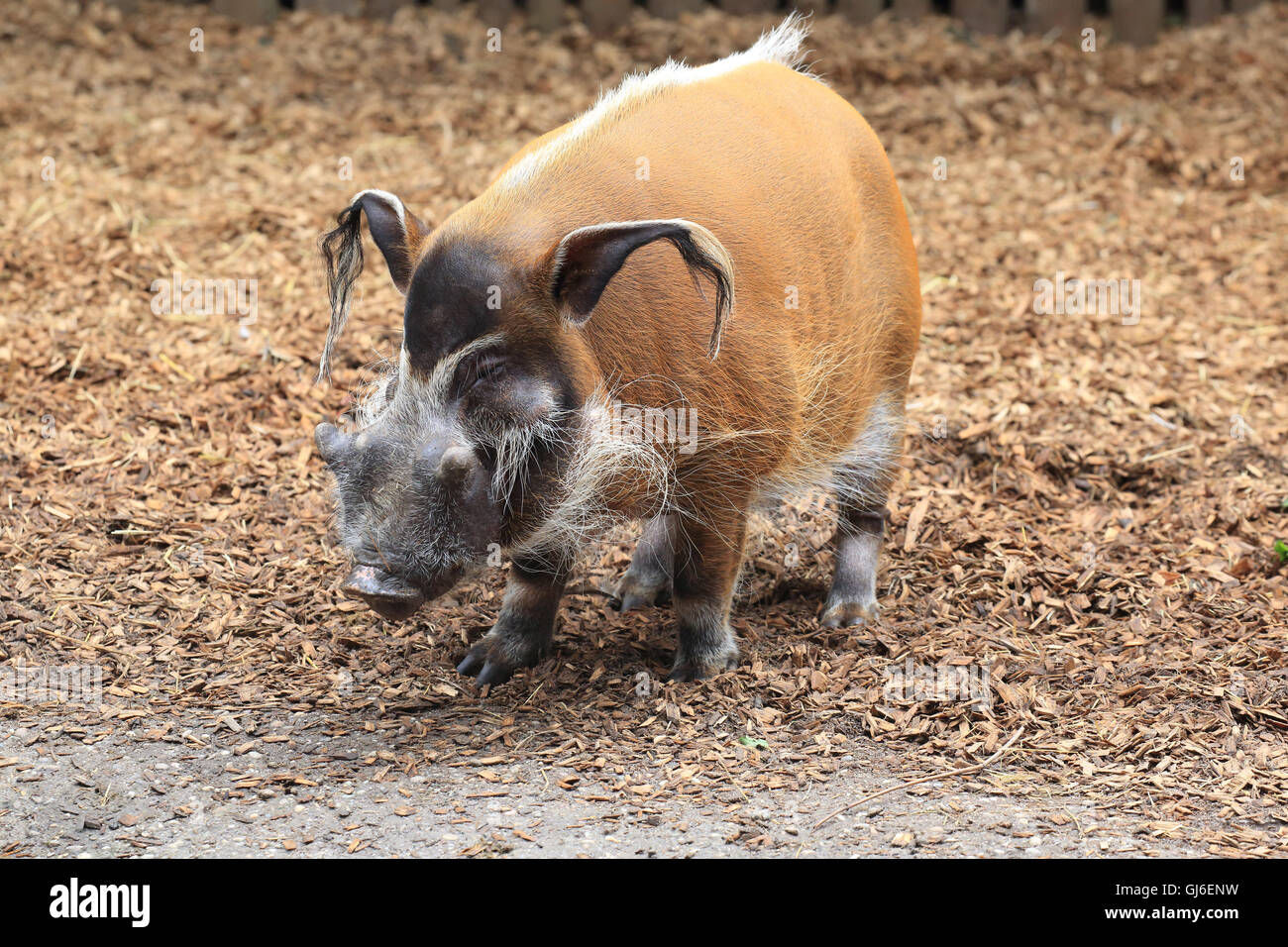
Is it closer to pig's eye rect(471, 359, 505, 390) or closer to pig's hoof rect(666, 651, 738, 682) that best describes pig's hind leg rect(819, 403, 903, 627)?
pig's hoof rect(666, 651, 738, 682)

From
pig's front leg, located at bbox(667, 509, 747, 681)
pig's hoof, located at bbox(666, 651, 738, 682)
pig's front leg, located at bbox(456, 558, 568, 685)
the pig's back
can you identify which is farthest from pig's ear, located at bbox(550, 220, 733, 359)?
pig's hoof, located at bbox(666, 651, 738, 682)

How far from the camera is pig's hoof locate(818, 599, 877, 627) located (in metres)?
4.60

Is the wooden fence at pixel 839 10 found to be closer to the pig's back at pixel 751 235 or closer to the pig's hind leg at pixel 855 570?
the pig's back at pixel 751 235

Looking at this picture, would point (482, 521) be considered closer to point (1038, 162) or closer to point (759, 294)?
point (759, 294)

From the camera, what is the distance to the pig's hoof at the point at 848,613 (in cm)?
460

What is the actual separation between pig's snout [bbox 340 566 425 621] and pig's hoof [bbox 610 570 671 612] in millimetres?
1410

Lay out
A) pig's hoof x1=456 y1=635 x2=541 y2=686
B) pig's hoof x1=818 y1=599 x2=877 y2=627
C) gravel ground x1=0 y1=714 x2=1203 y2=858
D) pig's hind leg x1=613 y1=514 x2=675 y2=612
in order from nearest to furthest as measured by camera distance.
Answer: gravel ground x1=0 y1=714 x2=1203 y2=858
pig's hoof x1=456 y1=635 x2=541 y2=686
pig's hoof x1=818 y1=599 x2=877 y2=627
pig's hind leg x1=613 y1=514 x2=675 y2=612

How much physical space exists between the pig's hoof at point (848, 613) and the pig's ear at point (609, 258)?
1470 millimetres

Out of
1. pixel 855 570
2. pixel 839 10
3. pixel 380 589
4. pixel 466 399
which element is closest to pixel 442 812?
pixel 380 589

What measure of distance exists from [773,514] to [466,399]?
5.73 ft

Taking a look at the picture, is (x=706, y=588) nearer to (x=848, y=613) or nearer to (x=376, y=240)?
(x=848, y=613)

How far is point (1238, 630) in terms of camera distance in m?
4.31

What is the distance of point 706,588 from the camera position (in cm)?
416
